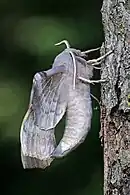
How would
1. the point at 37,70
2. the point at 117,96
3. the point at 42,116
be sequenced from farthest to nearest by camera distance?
the point at 37,70, the point at 42,116, the point at 117,96

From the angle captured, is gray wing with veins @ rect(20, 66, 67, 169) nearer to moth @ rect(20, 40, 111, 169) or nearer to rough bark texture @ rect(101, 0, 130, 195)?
moth @ rect(20, 40, 111, 169)

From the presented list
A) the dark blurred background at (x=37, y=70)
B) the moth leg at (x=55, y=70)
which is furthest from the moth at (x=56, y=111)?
the dark blurred background at (x=37, y=70)

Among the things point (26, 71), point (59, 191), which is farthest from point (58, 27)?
point (59, 191)

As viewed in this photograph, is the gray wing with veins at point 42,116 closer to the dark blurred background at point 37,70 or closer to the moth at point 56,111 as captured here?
the moth at point 56,111

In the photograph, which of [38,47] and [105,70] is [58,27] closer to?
[38,47]

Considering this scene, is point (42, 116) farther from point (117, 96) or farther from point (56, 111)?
point (117, 96)

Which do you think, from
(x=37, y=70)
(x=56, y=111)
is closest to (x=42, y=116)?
(x=56, y=111)

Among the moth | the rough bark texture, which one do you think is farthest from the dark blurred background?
the rough bark texture
